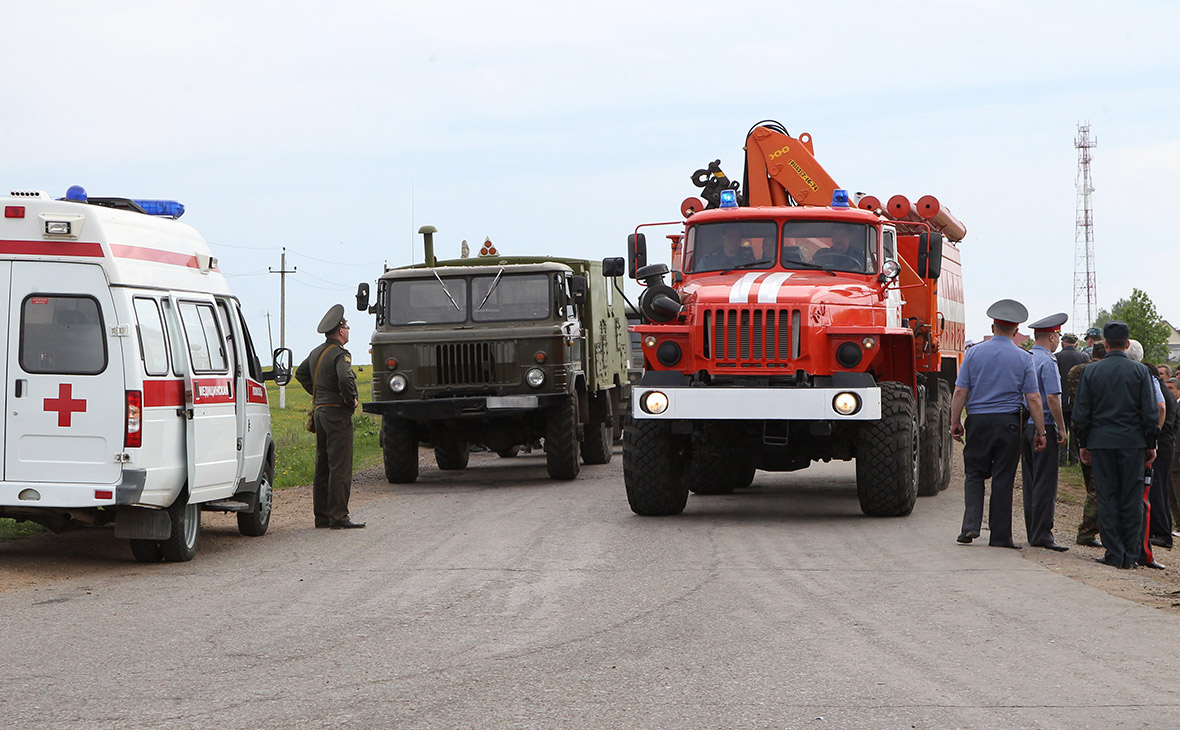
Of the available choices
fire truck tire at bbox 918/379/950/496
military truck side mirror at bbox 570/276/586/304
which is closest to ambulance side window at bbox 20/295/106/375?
military truck side mirror at bbox 570/276/586/304

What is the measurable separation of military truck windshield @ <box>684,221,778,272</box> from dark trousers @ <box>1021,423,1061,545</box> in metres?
3.38

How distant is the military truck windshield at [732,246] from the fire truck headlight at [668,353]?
1241 millimetres

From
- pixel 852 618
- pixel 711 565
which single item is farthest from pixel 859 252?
pixel 852 618

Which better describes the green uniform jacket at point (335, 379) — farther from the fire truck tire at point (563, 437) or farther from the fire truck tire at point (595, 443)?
the fire truck tire at point (595, 443)

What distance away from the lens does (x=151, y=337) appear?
10.2 m

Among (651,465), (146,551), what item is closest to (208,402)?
(146,551)

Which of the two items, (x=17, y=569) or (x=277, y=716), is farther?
(x=17, y=569)

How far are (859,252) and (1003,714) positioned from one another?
839cm

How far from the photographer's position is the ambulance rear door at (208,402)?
1053 cm

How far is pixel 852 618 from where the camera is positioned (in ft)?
26.5

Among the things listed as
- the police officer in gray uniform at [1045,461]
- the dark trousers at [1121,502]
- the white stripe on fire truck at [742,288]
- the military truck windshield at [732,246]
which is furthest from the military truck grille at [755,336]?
the dark trousers at [1121,502]

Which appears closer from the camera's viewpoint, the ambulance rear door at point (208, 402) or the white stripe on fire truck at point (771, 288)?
the ambulance rear door at point (208, 402)

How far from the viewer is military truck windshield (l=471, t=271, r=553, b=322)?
58.7 feet

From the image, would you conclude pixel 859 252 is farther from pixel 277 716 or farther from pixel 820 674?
pixel 277 716
